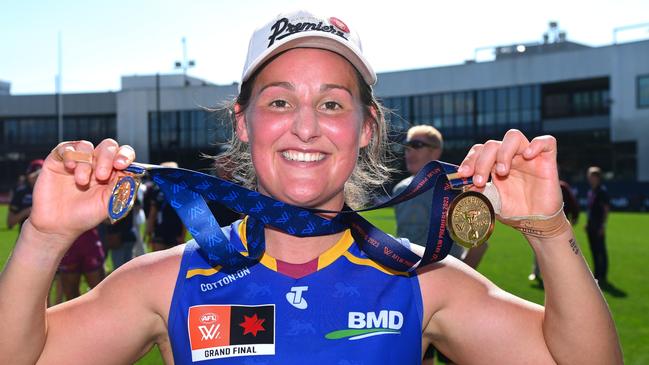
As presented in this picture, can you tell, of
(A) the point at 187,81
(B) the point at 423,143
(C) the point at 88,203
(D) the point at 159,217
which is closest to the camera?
(C) the point at 88,203

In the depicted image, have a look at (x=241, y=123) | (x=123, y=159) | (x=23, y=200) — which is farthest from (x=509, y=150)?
(x=23, y=200)

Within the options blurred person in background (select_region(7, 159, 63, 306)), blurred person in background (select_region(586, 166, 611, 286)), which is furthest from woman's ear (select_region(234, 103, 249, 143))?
blurred person in background (select_region(586, 166, 611, 286))

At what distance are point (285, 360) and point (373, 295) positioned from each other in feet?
1.14

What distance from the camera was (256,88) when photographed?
2.24 meters

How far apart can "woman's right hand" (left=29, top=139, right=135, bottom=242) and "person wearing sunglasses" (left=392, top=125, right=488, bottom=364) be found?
12.3ft

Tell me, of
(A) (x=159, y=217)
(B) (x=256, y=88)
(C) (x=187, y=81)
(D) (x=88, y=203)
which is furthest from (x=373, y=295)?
(C) (x=187, y=81)

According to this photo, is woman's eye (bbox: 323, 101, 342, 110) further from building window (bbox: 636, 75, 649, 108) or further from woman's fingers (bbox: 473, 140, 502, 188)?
building window (bbox: 636, 75, 649, 108)

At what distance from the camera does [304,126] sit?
2111mm

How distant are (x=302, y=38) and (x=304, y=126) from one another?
0.89 ft

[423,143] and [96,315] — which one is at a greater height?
[423,143]

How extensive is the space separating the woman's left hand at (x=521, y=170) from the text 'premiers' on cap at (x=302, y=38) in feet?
1.65

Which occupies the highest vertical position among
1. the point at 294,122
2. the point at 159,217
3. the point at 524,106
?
the point at 524,106

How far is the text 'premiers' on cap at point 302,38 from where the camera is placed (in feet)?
7.02

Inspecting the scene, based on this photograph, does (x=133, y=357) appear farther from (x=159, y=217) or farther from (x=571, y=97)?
(x=571, y=97)
